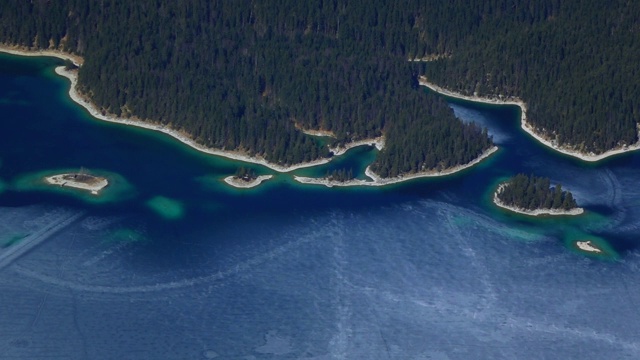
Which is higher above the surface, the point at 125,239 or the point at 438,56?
the point at 438,56

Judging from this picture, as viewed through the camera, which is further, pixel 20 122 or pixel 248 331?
pixel 20 122

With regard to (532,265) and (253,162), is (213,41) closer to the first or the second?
(253,162)

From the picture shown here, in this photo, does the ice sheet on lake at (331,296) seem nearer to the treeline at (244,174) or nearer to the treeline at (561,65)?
the treeline at (244,174)

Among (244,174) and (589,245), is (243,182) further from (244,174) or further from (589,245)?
(589,245)

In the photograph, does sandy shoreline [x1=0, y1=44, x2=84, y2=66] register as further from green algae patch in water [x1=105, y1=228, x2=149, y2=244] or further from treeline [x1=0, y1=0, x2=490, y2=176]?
green algae patch in water [x1=105, y1=228, x2=149, y2=244]

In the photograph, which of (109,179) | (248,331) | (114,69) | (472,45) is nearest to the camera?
(248,331)

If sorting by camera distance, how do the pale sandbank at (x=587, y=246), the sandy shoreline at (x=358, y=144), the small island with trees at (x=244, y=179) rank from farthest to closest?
the sandy shoreline at (x=358, y=144) → the small island with trees at (x=244, y=179) → the pale sandbank at (x=587, y=246)

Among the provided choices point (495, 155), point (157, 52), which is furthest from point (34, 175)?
point (495, 155)

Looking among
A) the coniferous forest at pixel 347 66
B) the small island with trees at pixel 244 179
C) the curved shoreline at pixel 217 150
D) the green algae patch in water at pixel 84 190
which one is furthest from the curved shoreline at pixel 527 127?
the green algae patch in water at pixel 84 190
